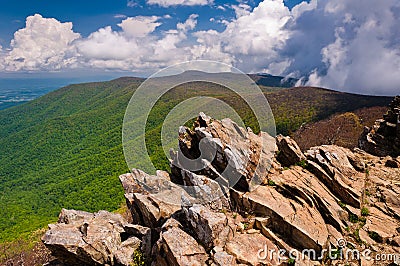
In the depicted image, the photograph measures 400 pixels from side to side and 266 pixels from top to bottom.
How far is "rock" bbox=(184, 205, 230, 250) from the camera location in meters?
16.7

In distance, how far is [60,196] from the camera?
15200 centimetres

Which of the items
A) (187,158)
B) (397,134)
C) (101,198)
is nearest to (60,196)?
(101,198)

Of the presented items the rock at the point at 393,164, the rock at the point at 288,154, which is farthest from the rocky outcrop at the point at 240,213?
the rock at the point at 393,164

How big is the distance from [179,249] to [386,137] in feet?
130

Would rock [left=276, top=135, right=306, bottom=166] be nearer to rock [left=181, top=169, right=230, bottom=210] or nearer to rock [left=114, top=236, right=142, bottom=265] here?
rock [left=181, top=169, right=230, bottom=210]

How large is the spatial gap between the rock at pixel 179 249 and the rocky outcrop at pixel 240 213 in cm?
6

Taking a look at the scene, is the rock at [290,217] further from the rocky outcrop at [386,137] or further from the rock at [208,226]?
the rocky outcrop at [386,137]

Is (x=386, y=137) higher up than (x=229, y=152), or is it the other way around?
(x=229, y=152)

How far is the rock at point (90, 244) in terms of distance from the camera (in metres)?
18.5

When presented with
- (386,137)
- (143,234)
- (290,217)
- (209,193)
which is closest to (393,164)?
(386,137)

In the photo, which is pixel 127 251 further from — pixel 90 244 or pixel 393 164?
pixel 393 164

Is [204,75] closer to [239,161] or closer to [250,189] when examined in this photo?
[239,161]

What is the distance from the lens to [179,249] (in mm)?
16109

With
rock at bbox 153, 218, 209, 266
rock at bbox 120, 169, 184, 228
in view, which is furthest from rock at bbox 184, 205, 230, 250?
rock at bbox 120, 169, 184, 228
